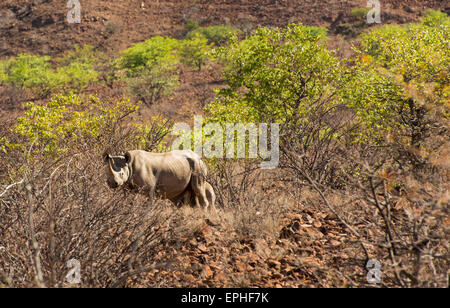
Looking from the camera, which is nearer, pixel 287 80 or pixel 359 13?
pixel 287 80

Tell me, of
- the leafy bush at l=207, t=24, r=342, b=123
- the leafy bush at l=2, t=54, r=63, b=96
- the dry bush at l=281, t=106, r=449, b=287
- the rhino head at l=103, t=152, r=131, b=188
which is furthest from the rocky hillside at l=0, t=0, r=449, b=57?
the dry bush at l=281, t=106, r=449, b=287

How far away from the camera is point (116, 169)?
5.29m

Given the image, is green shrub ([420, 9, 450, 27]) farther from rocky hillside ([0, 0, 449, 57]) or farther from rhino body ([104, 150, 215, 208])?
rhino body ([104, 150, 215, 208])

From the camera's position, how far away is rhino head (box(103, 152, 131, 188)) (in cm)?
514

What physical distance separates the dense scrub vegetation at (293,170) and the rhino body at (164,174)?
35 centimetres

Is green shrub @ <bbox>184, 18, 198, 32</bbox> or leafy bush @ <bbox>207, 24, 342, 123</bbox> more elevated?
green shrub @ <bbox>184, 18, 198, 32</bbox>

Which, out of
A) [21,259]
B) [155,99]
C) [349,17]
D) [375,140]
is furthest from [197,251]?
[349,17]

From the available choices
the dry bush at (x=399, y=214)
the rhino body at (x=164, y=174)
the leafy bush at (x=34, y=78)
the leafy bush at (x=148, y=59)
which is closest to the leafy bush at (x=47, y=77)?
the leafy bush at (x=34, y=78)

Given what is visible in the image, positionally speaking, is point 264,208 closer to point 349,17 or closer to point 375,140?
point 375,140

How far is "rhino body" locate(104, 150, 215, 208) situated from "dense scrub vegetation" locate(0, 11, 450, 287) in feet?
1.15

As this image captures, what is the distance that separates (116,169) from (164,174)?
0.78 meters

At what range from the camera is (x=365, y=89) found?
8.23 m

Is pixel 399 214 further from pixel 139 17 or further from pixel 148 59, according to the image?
pixel 139 17

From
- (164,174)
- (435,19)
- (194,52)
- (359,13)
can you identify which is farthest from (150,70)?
(359,13)
